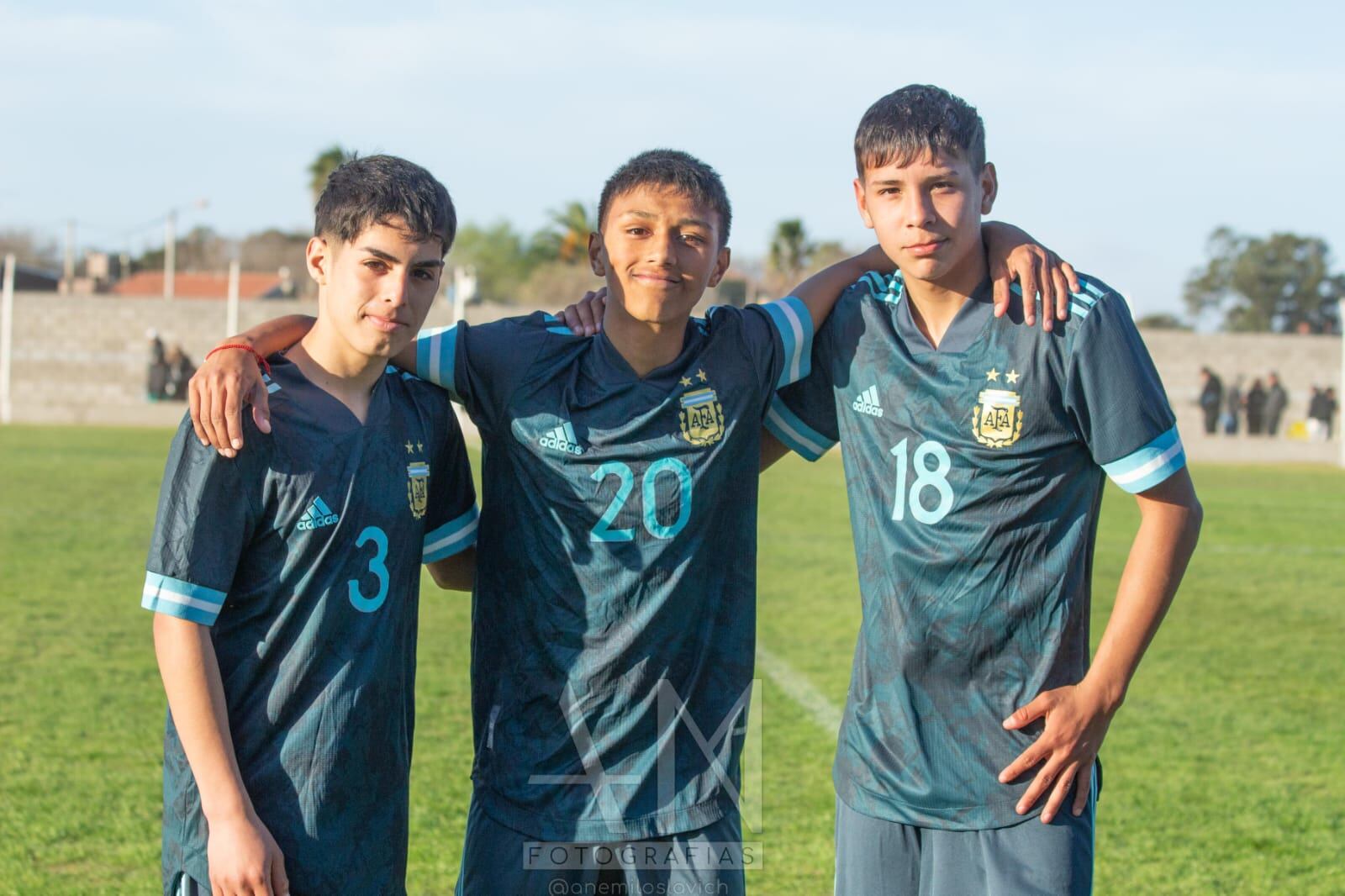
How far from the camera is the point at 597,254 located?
302 cm

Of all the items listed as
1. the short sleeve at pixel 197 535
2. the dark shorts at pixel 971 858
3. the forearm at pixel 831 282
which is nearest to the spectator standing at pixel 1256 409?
the forearm at pixel 831 282

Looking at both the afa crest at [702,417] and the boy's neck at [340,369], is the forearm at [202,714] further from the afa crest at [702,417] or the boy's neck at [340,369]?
the afa crest at [702,417]

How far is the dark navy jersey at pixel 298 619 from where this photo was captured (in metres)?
2.50

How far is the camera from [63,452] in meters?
19.9

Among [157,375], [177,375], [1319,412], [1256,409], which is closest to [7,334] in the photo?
[177,375]

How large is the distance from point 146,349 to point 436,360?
35615 mm

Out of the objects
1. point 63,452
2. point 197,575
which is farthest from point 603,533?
point 63,452

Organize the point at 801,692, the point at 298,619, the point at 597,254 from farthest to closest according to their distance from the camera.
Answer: the point at 801,692 < the point at 597,254 < the point at 298,619

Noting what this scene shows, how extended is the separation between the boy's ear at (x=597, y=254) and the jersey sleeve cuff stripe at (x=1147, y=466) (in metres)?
1.13

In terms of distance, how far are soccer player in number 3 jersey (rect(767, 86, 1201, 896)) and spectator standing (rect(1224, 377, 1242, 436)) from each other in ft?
102

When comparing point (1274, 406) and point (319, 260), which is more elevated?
point (1274, 406)

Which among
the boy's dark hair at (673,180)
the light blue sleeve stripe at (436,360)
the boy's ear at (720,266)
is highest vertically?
the boy's dark hair at (673,180)

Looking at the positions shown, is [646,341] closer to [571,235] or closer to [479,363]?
[479,363]

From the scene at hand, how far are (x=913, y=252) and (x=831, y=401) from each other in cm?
44
